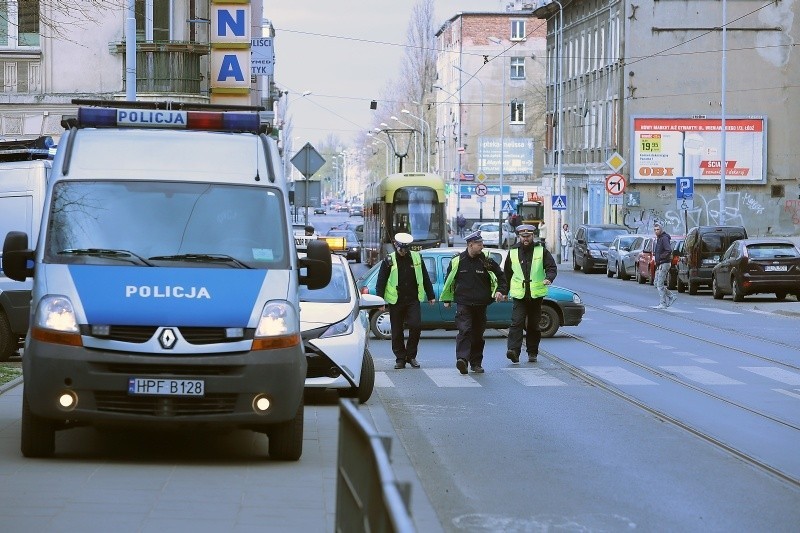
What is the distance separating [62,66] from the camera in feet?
139

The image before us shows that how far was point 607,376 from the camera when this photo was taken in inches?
745

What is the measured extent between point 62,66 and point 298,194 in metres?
13.0

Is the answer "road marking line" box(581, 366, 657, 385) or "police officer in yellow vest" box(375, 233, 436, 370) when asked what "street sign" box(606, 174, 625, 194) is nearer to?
"road marking line" box(581, 366, 657, 385)

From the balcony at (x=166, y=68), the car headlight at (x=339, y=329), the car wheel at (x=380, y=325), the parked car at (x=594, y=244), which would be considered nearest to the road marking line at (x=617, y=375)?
the car headlight at (x=339, y=329)

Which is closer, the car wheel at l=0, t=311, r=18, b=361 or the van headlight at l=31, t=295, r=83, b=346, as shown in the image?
Answer: the van headlight at l=31, t=295, r=83, b=346

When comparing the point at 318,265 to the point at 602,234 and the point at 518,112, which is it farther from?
the point at 518,112

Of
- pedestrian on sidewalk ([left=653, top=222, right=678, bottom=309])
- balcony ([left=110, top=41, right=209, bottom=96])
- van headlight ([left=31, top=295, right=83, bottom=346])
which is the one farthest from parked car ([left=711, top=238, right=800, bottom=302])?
van headlight ([left=31, top=295, right=83, bottom=346])

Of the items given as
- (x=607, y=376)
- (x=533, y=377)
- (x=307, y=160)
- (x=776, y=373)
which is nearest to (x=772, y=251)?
(x=307, y=160)

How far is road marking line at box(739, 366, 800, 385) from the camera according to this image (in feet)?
60.1

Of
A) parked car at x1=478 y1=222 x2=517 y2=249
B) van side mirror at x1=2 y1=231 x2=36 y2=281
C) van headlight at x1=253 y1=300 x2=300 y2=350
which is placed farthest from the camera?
parked car at x1=478 y1=222 x2=517 y2=249

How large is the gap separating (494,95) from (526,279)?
101 m

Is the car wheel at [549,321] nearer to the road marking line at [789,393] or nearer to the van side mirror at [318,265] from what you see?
the road marking line at [789,393]

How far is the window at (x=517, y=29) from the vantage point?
400 ft

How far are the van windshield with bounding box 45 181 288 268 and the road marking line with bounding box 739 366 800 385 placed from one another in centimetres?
894
